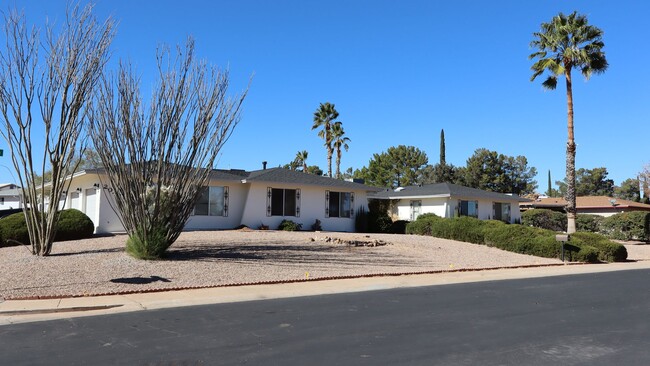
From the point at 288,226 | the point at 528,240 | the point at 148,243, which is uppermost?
the point at 288,226

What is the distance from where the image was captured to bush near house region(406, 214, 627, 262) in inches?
819

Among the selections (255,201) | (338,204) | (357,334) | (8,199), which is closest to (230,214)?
(255,201)

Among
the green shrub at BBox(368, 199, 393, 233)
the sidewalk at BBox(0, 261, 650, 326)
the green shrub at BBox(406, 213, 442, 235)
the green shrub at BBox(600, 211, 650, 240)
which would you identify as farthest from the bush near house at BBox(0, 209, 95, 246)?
the green shrub at BBox(600, 211, 650, 240)

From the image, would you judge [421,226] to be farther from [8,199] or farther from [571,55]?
[8,199]

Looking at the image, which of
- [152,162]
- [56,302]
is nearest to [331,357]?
[56,302]

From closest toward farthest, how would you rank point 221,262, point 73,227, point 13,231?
point 221,262
point 13,231
point 73,227

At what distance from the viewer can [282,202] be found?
27.1m

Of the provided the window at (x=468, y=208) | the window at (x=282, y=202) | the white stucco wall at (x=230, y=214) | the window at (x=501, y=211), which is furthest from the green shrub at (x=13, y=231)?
the window at (x=501, y=211)

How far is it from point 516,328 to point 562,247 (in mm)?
13959

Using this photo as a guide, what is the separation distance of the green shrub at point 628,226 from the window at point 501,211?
6317 millimetres

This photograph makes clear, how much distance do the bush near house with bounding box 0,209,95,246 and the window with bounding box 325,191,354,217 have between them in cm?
1259

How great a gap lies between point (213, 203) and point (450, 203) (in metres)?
16.2

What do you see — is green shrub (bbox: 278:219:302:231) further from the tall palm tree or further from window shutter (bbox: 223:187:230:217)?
the tall palm tree

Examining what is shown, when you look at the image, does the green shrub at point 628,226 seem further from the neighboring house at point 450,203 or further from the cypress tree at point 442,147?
the cypress tree at point 442,147
